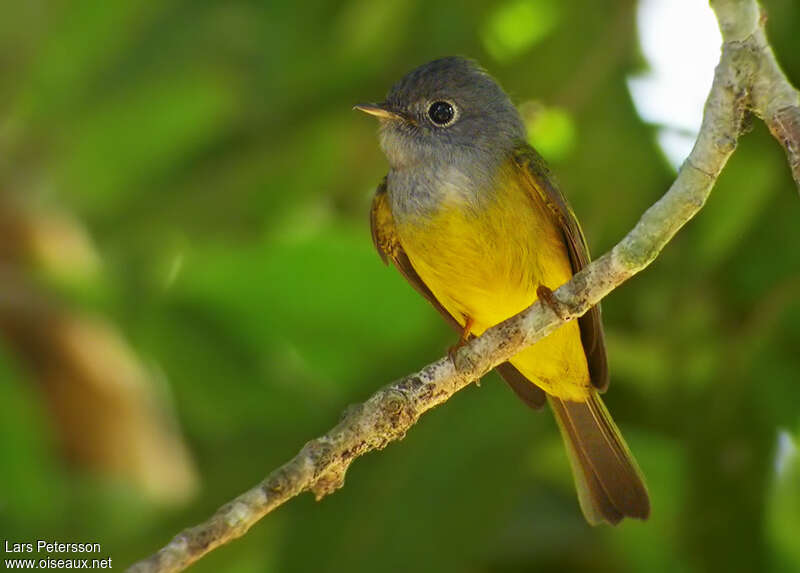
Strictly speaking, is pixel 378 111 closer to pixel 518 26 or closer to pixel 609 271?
pixel 518 26

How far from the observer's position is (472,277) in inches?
155

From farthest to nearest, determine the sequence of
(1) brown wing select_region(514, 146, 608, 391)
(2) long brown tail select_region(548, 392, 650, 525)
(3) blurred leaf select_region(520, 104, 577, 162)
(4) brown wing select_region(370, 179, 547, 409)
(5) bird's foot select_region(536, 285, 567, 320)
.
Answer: (3) blurred leaf select_region(520, 104, 577, 162) → (4) brown wing select_region(370, 179, 547, 409) → (2) long brown tail select_region(548, 392, 650, 525) → (1) brown wing select_region(514, 146, 608, 391) → (5) bird's foot select_region(536, 285, 567, 320)

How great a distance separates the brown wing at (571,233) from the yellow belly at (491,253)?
0.11 ft

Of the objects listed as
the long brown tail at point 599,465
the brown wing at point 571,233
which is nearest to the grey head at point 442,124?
the brown wing at point 571,233

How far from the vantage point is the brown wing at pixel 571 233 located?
400cm

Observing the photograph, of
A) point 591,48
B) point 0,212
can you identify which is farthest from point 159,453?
point 591,48

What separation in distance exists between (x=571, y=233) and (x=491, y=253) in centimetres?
30

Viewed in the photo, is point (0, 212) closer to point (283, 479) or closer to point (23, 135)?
point (23, 135)

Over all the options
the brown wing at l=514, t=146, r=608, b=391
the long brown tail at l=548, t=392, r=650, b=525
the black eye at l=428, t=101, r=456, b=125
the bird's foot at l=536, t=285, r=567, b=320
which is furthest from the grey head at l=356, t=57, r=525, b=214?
the bird's foot at l=536, t=285, r=567, b=320

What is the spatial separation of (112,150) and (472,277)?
303 cm

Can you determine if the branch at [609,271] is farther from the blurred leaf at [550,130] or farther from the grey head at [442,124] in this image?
the blurred leaf at [550,130]

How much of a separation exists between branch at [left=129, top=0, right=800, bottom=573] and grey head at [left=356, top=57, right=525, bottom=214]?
1140mm

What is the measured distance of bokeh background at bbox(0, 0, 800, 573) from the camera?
4652 mm

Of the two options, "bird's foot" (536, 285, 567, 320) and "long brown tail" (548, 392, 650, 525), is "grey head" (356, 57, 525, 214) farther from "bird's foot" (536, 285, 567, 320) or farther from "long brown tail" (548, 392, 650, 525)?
"bird's foot" (536, 285, 567, 320)
